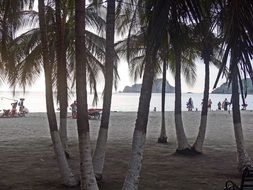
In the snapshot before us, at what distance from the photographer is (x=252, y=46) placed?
15.7ft

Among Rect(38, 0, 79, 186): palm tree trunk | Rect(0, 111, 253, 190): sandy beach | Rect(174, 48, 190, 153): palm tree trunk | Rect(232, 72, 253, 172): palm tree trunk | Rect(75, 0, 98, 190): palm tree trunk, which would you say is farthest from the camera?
Rect(174, 48, 190, 153): palm tree trunk

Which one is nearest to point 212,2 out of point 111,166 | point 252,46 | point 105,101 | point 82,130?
point 252,46

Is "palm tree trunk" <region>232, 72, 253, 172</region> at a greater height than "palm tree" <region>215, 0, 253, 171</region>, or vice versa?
"palm tree" <region>215, 0, 253, 171</region>

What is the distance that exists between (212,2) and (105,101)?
406cm

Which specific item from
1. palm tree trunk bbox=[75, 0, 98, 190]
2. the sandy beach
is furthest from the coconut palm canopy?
the sandy beach

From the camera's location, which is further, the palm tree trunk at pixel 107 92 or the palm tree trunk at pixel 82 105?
the palm tree trunk at pixel 107 92

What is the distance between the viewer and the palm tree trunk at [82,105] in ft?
22.8

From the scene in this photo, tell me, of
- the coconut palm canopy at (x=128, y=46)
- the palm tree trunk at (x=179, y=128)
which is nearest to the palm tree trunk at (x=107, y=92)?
the coconut palm canopy at (x=128, y=46)

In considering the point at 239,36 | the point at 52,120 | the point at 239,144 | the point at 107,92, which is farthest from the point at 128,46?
the point at 239,144

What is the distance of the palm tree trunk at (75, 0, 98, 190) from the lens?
6961mm

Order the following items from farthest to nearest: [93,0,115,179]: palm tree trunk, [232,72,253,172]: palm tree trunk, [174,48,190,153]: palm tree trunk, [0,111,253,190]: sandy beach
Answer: [174,48,190,153]: palm tree trunk → [232,72,253,172]: palm tree trunk → [0,111,253,190]: sandy beach → [93,0,115,179]: palm tree trunk

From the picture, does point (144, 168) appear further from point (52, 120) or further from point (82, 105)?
point (82, 105)

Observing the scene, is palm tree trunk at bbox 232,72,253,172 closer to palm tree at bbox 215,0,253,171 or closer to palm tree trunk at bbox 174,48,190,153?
palm tree trunk at bbox 174,48,190,153

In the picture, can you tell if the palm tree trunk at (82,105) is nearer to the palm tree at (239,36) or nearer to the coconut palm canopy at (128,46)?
the coconut palm canopy at (128,46)
